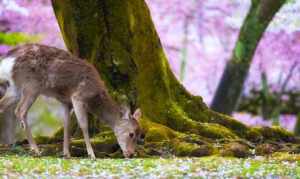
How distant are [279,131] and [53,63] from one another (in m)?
4.09

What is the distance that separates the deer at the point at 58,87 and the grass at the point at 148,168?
2.61ft

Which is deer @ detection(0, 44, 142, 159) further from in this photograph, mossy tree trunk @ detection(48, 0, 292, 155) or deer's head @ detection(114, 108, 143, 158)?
mossy tree trunk @ detection(48, 0, 292, 155)

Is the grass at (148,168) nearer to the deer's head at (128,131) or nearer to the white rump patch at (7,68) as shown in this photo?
the deer's head at (128,131)

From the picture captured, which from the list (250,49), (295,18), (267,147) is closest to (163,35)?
(295,18)

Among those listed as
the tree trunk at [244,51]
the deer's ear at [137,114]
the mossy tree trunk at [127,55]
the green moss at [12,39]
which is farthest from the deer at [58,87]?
the green moss at [12,39]

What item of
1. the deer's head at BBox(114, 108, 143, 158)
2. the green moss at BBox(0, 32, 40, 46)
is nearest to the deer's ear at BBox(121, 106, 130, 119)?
the deer's head at BBox(114, 108, 143, 158)

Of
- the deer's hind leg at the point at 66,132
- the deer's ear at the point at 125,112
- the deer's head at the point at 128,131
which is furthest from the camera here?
the deer's ear at the point at 125,112

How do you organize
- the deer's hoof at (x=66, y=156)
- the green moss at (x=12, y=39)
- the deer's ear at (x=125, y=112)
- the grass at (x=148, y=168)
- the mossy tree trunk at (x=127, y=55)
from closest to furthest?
the grass at (x=148, y=168), the deer's hoof at (x=66, y=156), the deer's ear at (x=125, y=112), the mossy tree trunk at (x=127, y=55), the green moss at (x=12, y=39)

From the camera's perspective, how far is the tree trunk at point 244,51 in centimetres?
1460

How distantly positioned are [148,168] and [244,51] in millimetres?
7477

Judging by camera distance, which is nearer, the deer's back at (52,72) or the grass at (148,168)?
the grass at (148,168)

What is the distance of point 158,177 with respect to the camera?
7148 mm

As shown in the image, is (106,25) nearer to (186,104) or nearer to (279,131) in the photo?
(186,104)

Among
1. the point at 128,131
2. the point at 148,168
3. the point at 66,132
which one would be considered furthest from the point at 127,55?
the point at 148,168
